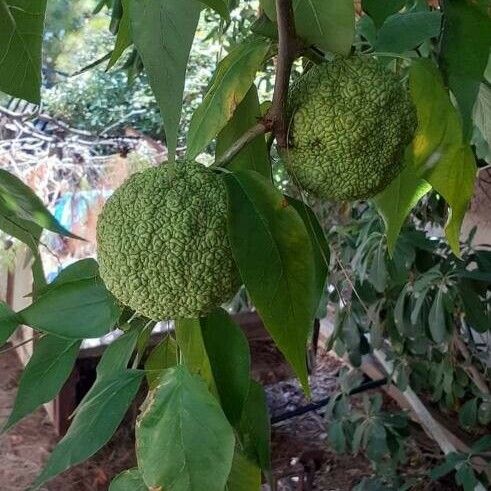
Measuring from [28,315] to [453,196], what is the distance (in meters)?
0.26

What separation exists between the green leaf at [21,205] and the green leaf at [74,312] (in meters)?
0.05

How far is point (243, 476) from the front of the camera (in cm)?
45

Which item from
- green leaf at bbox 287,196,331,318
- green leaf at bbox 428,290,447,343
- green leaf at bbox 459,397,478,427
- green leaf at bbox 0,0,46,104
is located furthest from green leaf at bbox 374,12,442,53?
green leaf at bbox 459,397,478,427

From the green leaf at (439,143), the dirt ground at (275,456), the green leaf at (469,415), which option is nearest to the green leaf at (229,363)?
the green leaf at (439,143)

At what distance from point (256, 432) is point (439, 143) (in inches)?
8.5

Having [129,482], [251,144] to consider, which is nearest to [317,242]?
[251,144]

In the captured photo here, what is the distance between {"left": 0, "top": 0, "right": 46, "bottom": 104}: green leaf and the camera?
13.7 inches

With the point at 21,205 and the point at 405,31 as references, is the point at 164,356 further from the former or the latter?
the point at 405,31

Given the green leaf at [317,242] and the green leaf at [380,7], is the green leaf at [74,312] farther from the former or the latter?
the green leaf at [380,7]

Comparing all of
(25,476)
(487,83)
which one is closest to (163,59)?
(487,83)

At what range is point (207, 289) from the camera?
0.37 meters

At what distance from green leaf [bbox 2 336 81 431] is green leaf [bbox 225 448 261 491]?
12 centimetres

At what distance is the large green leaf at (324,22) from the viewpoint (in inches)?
16.1

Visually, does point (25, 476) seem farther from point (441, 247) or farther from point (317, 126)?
point (317, 126)
